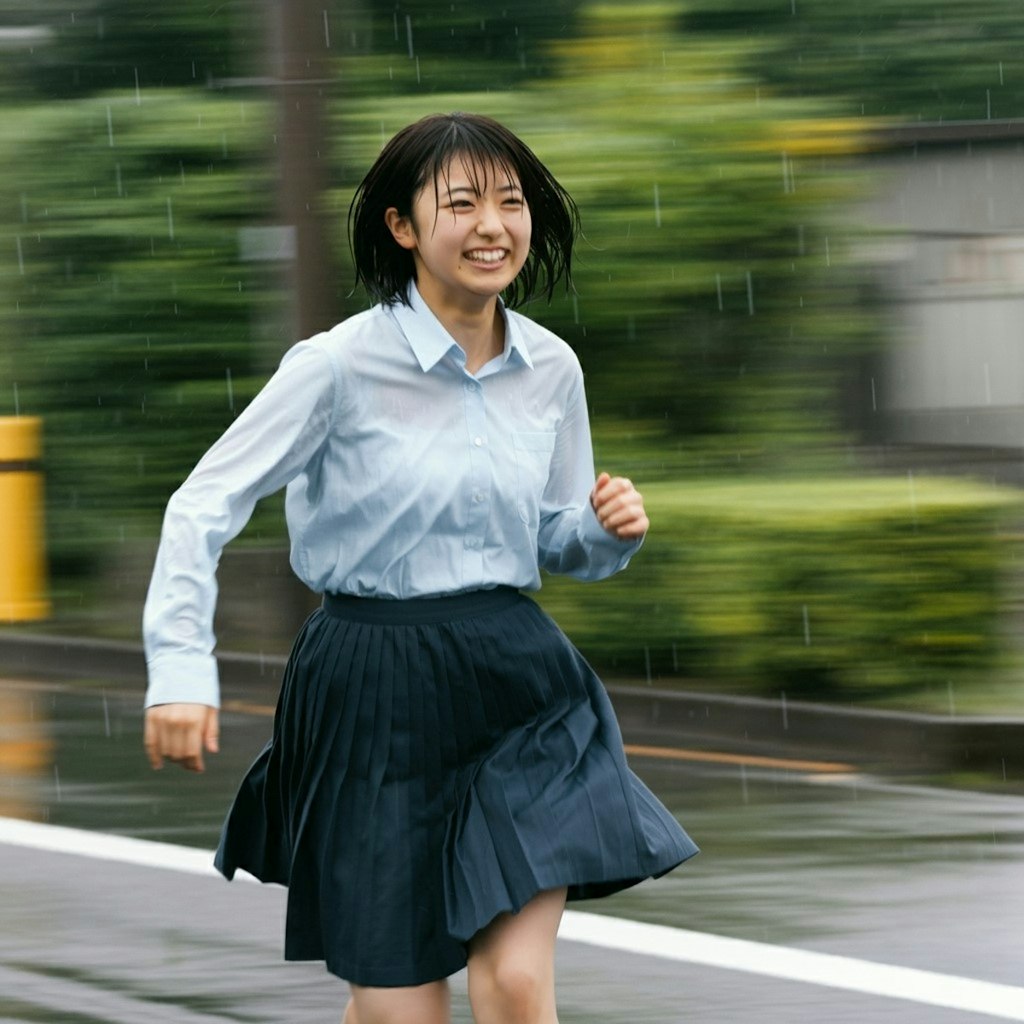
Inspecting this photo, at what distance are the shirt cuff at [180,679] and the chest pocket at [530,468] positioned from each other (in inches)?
22.9

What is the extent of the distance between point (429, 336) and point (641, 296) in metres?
7.01

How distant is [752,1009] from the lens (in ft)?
17.3

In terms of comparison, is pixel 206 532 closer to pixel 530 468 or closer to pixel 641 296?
pixel 530 468

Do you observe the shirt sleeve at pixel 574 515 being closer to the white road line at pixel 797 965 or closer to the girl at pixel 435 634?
the girl at pixel 435 634

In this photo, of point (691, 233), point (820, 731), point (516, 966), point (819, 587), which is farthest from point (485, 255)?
point (691, 233)

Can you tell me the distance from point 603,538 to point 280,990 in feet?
6.68

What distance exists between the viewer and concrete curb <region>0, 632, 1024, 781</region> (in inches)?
321

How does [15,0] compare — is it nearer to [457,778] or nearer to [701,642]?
[701,642]

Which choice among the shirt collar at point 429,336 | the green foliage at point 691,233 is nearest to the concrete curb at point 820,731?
the green foliage at point 691,233

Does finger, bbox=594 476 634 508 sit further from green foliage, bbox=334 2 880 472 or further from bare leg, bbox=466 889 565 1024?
green foliage, bbox=334 2 880 472

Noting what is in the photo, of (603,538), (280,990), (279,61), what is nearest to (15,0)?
(279,61)

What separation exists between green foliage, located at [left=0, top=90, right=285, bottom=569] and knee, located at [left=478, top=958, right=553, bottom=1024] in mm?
8492

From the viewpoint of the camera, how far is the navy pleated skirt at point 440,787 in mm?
3576

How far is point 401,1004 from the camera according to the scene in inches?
141
